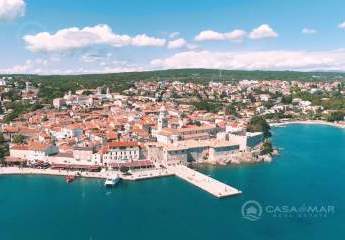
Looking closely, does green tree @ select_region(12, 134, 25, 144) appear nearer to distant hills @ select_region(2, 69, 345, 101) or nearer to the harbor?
the harbor

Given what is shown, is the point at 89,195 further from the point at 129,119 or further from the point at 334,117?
the point at 334,117

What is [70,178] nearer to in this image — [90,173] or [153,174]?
[90,173]

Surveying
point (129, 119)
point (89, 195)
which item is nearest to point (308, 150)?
point (129, 119)

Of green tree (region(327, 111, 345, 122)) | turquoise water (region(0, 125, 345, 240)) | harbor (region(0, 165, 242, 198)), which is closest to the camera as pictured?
turquoise water (region(0, 125, 345, 240))

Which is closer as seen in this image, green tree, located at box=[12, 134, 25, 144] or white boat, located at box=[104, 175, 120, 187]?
white boat, located at box=[104, 175, 120, 187]

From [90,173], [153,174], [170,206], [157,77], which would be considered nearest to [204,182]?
[153,174]

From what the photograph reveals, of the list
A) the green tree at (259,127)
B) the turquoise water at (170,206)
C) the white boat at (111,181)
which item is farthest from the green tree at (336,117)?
the white boat at (111,181)

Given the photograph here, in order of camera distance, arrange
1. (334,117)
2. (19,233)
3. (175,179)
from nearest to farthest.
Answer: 1. (19,233)
2. (175,179)
3. (334,117)

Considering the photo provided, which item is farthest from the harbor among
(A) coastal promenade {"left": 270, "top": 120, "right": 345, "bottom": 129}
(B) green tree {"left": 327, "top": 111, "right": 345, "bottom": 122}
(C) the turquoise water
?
(B) green tree {"left": 327, "top": 111, "right": 345, "bottom": 122}
